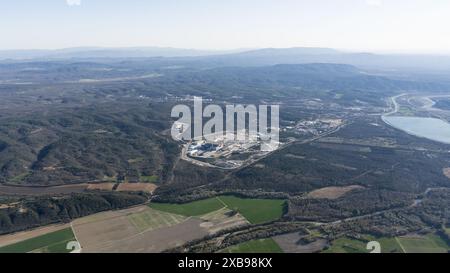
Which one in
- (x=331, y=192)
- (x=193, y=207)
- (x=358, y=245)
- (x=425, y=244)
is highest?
(x=193, y=207)

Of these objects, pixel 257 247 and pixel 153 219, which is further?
pixel 153 219

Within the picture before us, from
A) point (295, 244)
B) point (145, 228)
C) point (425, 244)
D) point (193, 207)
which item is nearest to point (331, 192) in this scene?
point (425, 244)

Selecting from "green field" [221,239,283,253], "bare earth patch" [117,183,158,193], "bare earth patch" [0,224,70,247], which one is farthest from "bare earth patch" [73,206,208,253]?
"bare earth patch" [117,183,158,193]

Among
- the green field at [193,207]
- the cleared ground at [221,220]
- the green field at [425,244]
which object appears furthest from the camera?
the green field at [193,207]

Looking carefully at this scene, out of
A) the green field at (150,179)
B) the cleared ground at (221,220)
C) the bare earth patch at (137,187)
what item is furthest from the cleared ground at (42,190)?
the cleared ground at (221,220)

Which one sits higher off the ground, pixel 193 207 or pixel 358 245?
pixel 193 207

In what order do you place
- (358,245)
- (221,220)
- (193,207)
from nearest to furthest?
(358,245) → (221,220) → (193,207)

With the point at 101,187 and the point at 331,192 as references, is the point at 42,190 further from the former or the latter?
the point at 331,192

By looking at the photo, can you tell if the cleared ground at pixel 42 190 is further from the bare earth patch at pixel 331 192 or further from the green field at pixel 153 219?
the bare earth patch at pixel 331 192
